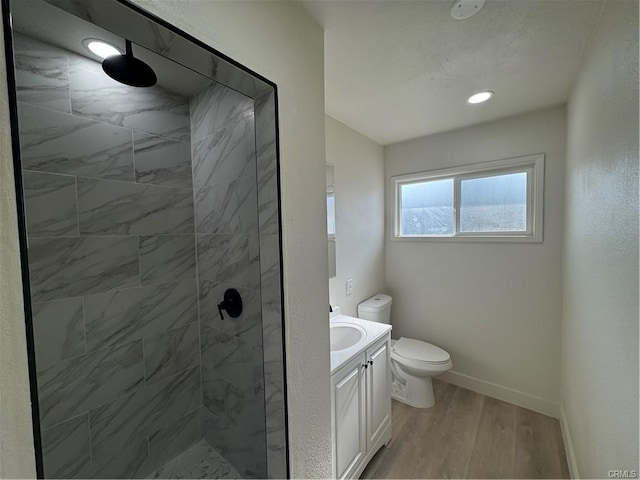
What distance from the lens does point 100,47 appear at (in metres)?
1.20

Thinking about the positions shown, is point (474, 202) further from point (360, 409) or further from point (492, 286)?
point (360, 409)

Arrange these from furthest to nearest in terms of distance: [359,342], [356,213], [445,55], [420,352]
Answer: [356,213], [420,352], [359,342], [445,55]

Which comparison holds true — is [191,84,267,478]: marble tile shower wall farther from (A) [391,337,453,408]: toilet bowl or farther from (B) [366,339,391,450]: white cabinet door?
(A) [391,337,453,408]: toilet bowl

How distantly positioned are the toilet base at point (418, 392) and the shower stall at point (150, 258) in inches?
51.1

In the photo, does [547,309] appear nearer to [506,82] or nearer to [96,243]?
[506,82]

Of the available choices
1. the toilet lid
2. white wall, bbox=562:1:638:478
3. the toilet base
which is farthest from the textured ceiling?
the toilet base

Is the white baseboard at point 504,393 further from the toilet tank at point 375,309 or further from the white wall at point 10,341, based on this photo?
the white wall at point 10,341

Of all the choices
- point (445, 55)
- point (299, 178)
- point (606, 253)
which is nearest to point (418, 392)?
point (606, 253)

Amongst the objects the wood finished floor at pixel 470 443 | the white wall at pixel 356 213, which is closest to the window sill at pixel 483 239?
the white wall at pixel 356 213

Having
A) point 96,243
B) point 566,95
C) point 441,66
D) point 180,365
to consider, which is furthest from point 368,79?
point 180,365

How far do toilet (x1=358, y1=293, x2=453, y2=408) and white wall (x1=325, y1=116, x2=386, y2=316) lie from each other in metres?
0.18

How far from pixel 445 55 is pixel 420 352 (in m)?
2.08

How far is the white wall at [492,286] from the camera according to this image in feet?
6.44

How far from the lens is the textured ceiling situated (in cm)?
104
